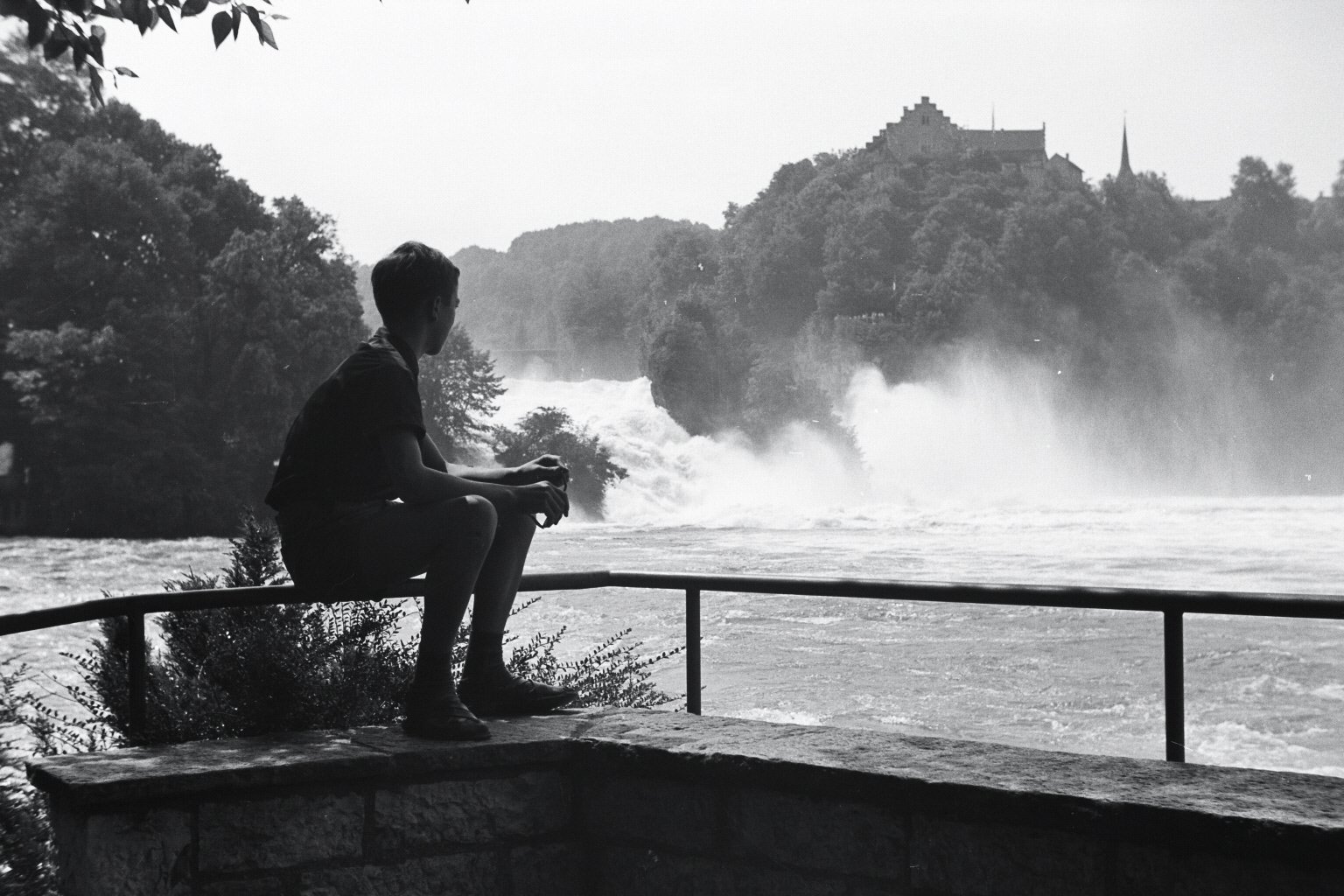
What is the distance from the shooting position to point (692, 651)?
14.5 feet

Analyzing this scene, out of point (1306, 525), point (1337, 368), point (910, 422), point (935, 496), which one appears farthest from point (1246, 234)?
point (1306, 525)

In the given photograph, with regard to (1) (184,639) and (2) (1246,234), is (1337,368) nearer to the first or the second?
(2) (1246,234)

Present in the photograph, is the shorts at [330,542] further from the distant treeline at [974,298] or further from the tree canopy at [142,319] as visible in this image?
the distant treeline at [974,298]

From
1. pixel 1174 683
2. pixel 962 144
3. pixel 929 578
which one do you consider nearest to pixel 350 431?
pixel 1174 683

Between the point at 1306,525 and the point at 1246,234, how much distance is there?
71.8 meters

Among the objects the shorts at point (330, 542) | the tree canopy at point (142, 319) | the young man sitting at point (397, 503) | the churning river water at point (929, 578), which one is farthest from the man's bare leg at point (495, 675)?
the tree canopy at point (142, 319)

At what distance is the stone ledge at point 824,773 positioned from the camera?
2707 mm

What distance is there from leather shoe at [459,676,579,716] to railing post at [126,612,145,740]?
0.85 metres

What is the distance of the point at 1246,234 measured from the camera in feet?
375

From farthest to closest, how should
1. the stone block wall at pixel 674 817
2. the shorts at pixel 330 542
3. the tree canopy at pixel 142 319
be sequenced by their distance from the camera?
the tree canopy at pixel 142 319 < the shorts at pixel 330 542 < the stone block wall at pixel 674 817

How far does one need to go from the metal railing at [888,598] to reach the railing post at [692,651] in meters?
0.01

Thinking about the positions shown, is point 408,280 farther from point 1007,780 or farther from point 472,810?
point 1007,780

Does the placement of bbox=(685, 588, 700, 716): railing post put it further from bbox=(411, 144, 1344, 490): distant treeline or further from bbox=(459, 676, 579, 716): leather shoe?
bbox=(411, 144, 1344, 490): distant treeline

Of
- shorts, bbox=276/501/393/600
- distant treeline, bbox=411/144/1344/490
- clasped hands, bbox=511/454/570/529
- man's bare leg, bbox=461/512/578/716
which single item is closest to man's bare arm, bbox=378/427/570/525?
clasped hands, bbox=511/454/570/529
